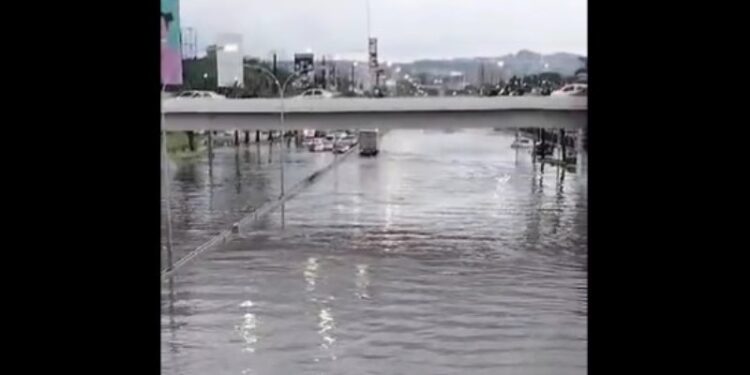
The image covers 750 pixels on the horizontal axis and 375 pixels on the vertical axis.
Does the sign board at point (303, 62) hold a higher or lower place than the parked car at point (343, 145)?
higher

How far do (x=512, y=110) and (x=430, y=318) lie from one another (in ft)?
29.1

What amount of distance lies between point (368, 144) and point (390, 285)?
2092 centimetres

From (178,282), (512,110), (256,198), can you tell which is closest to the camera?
(178,282)

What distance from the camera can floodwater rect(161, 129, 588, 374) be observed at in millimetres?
7090

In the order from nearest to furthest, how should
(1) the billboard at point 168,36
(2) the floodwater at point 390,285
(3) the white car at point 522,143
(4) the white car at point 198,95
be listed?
(1) the billboard at point 168,36
(2) the floodwater at point 390,285
(4) the white car at point 198,95
(3) the white car at point 522,143

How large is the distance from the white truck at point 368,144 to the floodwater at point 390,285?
903cm

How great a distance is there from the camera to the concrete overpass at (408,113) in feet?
55.0

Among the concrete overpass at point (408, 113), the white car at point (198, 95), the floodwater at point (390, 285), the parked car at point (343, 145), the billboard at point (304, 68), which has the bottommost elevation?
the floodwater at point (390, 285)

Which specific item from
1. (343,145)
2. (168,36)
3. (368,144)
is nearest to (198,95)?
(368,144)

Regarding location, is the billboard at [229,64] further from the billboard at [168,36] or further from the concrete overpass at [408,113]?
the billboard at [168,36]

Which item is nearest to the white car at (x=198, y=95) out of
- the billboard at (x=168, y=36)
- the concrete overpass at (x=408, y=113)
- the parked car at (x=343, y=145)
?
the concrete overpass at (x=408, y=113)

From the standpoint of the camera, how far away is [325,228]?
50.9 feet
